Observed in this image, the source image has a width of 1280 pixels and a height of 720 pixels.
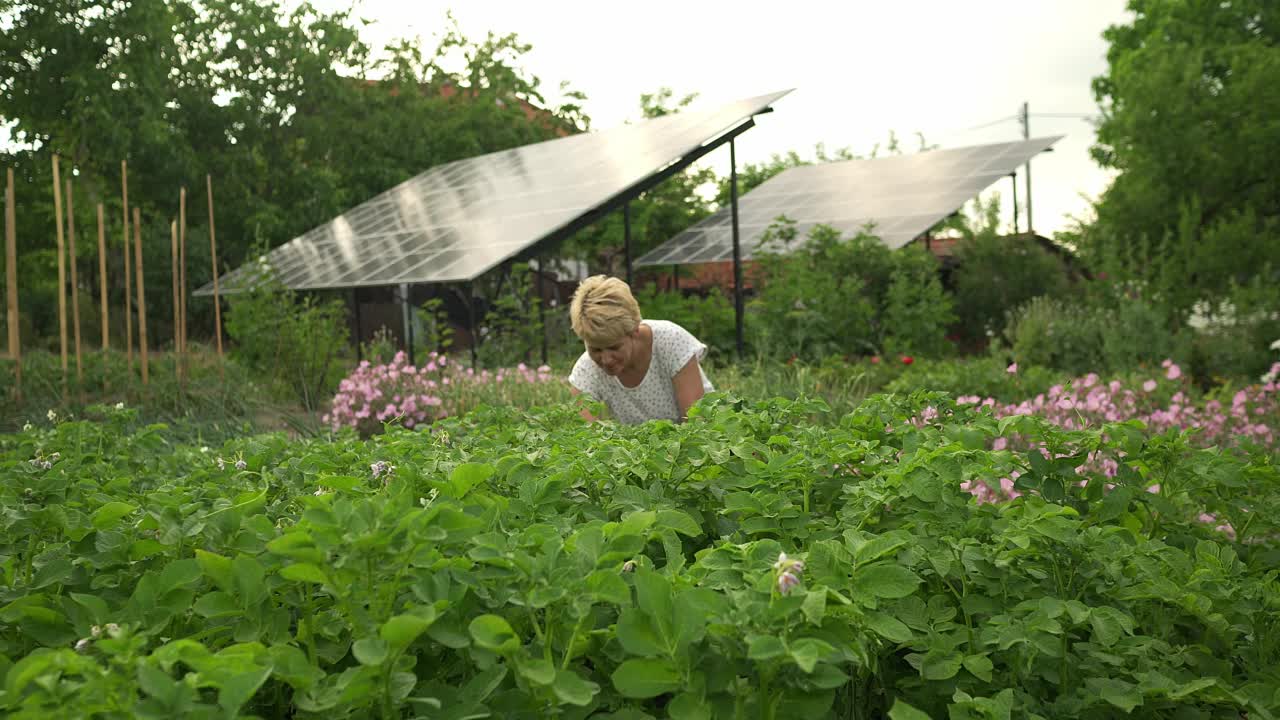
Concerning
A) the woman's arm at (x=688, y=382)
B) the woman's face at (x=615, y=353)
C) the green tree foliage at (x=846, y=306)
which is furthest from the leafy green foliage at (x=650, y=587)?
the green tree foliage at (x=846, y=306)

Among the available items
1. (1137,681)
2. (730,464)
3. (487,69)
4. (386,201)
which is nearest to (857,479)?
(730,464)

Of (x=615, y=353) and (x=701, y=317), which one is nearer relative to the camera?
(x=615, y=353)

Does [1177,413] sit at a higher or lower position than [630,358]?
lower

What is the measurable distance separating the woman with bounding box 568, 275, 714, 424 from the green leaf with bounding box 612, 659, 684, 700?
3.29 meters

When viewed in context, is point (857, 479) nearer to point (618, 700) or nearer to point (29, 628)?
point (618, 700)

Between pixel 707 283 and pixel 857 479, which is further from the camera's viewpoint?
pixel 707 283

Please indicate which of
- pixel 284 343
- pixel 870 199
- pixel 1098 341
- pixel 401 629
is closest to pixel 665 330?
pixel 401 629

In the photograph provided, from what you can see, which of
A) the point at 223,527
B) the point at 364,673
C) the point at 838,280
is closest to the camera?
the point at 364,673

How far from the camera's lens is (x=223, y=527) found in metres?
1.35

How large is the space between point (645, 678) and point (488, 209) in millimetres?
11795

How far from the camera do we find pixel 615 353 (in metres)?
4.43

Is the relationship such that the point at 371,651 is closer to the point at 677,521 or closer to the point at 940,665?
the point at 677,521

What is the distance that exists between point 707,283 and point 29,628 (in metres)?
24.3

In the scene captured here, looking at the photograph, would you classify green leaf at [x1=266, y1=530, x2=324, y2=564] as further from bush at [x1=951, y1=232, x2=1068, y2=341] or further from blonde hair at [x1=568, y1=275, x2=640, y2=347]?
bush at [x1=951, y1=232, x2=1068, y2=341]
